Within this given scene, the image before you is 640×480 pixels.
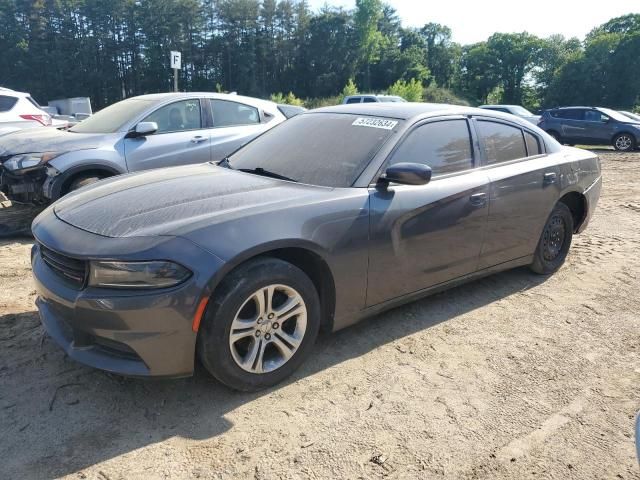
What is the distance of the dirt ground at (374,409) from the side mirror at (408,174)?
1.08 meters

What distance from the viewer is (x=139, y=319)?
7.62 feet

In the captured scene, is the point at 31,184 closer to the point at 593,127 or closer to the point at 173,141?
the point at 173,141

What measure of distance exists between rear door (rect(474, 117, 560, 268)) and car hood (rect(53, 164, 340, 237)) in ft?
4.94

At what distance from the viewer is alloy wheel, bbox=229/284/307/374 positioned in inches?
102

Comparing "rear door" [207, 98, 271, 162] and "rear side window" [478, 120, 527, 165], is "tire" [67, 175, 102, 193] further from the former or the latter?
"rear side window" [478, 120, 527, 165]

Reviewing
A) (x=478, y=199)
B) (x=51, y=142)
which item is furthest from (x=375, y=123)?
(x=51, y=142)

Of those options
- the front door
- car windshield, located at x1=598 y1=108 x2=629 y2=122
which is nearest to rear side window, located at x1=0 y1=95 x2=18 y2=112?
the front door

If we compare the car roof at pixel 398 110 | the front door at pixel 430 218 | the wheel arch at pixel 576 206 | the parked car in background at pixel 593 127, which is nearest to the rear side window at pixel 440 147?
the front door at pixel 430 218

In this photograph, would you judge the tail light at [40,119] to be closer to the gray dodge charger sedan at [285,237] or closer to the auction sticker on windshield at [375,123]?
the gray dodge charger sedan at [285,237]

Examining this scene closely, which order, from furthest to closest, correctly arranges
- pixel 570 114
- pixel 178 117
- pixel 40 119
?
pixel 570 114
pixel 40 119
pixel 178 117

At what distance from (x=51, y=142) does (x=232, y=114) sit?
2303 millimetres

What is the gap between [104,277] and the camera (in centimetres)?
238

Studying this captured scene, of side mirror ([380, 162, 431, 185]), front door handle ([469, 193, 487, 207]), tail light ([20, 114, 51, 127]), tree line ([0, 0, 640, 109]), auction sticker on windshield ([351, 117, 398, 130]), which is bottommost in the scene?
tail light ([20, 114, 51, 127])

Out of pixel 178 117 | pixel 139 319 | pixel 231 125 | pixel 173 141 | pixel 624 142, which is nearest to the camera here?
pixel 139 319
